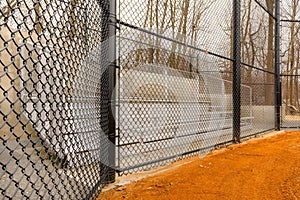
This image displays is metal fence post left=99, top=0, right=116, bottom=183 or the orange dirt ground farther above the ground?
metal fence post left=99, top=0, right=116, bottom=183

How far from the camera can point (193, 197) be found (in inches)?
80.4

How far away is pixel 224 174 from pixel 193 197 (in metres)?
0.70

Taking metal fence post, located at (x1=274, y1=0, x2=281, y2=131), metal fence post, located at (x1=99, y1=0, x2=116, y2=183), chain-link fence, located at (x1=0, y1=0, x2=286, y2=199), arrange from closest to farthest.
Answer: chain-link fence, located at (x1=0, y1=0, x2=286, y2=199) → metal fence post, located at (x1=99, y1=0, x2=116, y2=183) → metal fence post, located at (x1=274, y1=0, x2=281, y2=131)

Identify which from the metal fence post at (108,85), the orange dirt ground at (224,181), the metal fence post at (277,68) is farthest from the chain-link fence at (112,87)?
the metal fence post at (277,68)

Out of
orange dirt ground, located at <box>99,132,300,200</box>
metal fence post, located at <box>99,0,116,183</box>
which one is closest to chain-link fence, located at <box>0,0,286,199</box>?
metal fence post, located at <box>99,0,116,183</box>

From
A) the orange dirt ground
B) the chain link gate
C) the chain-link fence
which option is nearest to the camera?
the chain-link fence

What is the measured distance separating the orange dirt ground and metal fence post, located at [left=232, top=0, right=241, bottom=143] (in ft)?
3.43

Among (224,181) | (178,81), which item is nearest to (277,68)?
(178,81)

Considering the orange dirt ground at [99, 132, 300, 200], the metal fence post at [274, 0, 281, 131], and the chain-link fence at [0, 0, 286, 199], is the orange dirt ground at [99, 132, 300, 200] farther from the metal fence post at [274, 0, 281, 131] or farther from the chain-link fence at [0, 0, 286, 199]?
the metal fence post at [274, 0, 281, 131]

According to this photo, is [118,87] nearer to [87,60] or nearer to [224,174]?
[87,60]

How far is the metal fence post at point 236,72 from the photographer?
4.47m

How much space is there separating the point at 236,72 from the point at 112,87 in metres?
2.76

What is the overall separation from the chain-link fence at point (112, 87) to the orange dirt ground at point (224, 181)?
0.83 feet

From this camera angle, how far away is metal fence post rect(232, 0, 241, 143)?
176 inches
